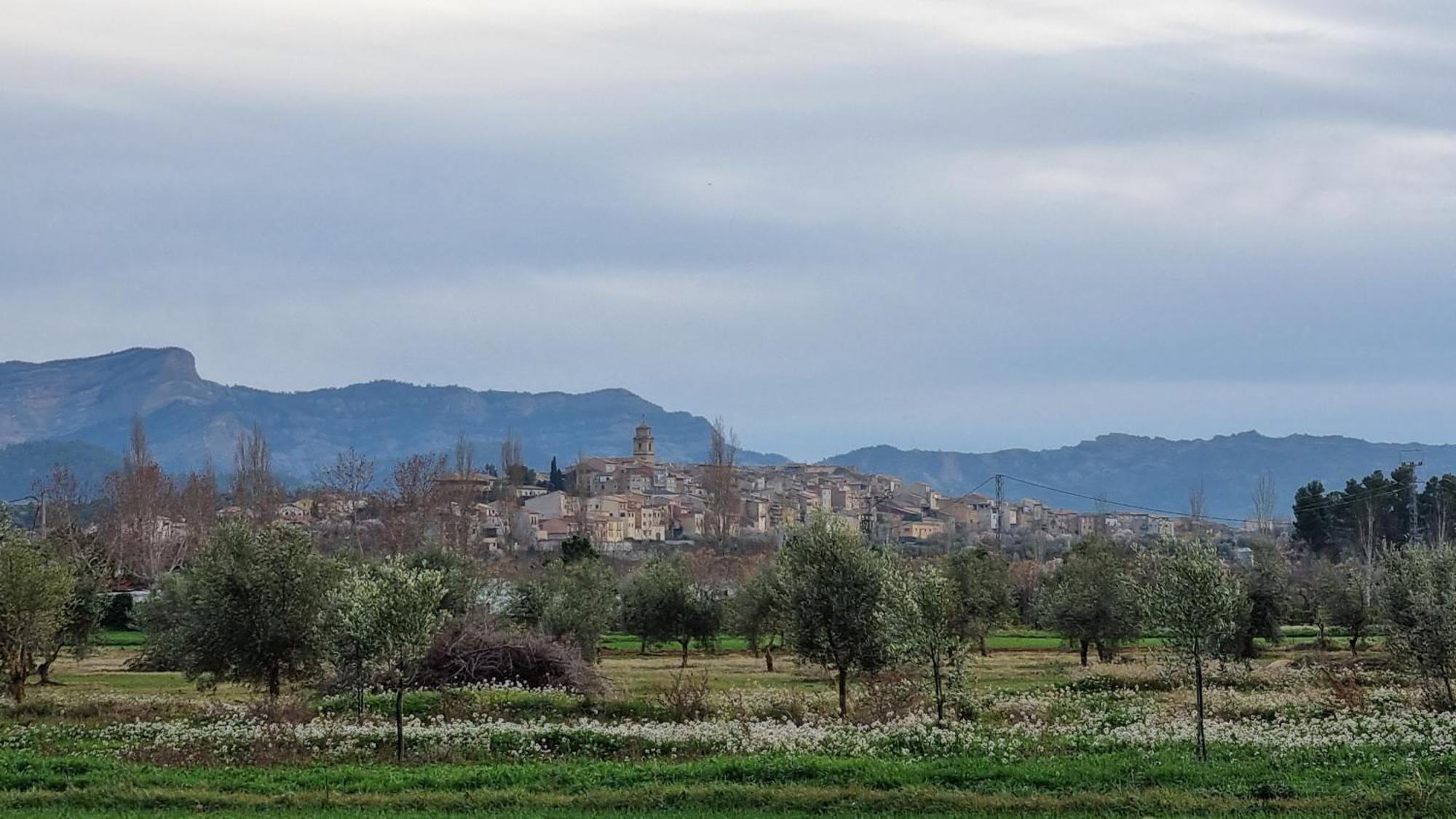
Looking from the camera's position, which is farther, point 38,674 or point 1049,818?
point 38,674

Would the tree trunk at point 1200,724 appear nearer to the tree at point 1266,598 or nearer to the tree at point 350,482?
the tree at point 1266,598

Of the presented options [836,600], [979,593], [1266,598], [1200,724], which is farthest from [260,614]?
[1266,598]

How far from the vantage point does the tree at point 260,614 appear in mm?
35531

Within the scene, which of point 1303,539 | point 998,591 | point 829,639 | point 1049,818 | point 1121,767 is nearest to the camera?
point 1049,818

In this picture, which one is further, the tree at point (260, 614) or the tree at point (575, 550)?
the tree at point (575, 550)

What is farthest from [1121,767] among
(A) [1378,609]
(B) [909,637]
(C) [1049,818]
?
(A) [1378,609]

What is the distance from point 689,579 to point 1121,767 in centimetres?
4273

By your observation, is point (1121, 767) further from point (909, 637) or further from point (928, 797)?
point (909, 637)

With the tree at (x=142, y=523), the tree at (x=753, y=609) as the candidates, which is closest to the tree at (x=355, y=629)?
the tree at (x=753, y=609)

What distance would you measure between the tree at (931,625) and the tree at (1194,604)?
5704mm

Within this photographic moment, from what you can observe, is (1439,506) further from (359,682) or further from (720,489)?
(359,682)

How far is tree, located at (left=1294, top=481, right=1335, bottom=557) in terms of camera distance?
134 metres

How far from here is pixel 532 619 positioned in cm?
6072

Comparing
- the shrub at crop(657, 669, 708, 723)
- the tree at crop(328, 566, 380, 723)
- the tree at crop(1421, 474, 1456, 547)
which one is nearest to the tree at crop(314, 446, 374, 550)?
the tree at crop(328, 566, 380, 723)
